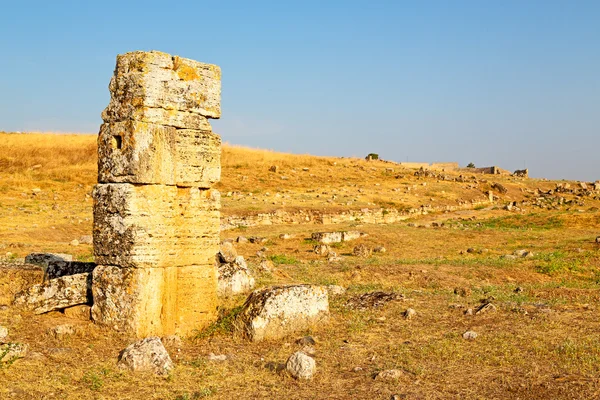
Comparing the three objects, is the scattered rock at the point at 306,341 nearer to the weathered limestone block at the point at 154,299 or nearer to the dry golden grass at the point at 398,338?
the dry golden grass at the point at 398,338

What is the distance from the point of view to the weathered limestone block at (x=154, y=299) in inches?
345

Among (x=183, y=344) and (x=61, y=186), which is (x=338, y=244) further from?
(x=61, y=186)

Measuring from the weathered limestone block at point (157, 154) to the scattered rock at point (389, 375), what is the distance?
3999mm

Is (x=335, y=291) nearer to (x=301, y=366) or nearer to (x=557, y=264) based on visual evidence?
(x=301, y=366)

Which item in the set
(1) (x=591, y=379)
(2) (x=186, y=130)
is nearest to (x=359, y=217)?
(2) (x=186, y=130)

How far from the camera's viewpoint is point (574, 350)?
7.83 m

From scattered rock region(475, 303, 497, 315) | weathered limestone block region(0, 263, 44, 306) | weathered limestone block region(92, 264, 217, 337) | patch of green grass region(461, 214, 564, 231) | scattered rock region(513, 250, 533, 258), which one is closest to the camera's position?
weathered limestone block region(92, 264, 217, 337)

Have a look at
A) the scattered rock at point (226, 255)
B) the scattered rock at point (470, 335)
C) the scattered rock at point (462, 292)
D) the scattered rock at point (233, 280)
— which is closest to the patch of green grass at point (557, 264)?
the scattered rock at point (462, 292)

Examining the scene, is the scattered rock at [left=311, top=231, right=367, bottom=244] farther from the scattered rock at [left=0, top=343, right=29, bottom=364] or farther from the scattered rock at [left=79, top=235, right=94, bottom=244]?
the scattered rock at [left=0, top=343, right=29, bottom=364]

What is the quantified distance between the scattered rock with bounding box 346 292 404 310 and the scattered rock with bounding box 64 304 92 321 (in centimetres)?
425

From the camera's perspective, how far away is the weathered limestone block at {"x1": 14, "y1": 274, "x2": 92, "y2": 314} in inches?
369

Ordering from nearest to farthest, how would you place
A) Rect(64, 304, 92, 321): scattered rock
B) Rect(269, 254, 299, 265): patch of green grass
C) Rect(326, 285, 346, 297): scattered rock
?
1. Rect(64, 304, 92, 321): scattered rock
2. Rect(326, 285, 346, 297): scattered rock
3. Rect(269, 254, 299, 265): patch of green grass

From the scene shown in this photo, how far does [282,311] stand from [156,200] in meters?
2.46

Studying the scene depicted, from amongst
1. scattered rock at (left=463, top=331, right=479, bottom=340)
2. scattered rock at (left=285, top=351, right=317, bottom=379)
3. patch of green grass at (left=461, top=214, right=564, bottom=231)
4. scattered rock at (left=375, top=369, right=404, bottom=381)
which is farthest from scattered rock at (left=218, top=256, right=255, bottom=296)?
patch of green grass at (left=461, top=214, right=564, bottom=231)
